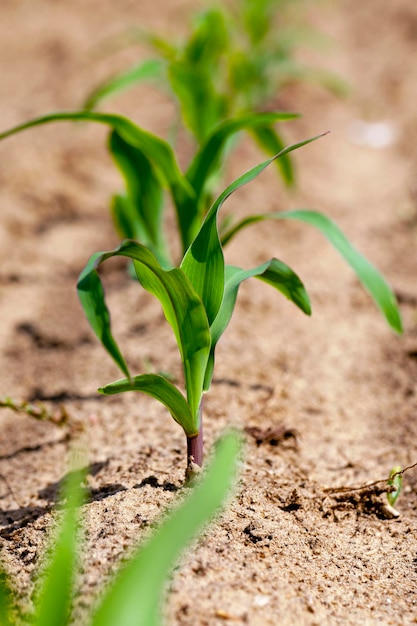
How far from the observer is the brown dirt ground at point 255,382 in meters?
1.01

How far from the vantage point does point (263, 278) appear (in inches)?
48.4

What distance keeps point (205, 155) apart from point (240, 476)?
0.78 m

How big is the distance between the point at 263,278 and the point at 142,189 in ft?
2.25

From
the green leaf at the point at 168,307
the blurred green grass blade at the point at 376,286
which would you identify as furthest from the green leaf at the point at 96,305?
the blurred green grass blade at the point at 376,286

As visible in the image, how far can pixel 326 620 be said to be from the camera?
3.00 feet

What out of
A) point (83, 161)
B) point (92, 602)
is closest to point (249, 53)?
point (83, 161)


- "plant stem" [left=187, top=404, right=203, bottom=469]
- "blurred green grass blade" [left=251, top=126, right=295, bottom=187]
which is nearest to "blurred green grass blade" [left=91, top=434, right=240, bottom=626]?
"plant stem" [left=187, top=404, right=203, bottom=469]

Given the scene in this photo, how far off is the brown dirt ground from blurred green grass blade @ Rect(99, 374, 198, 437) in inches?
Result: 4.5

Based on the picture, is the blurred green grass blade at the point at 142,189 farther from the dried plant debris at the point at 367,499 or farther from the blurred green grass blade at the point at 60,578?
the blurred green grass blade at the point at 60,578

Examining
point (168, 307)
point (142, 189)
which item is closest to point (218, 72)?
point (142, 189)

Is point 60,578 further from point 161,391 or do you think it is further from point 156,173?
point 156,173

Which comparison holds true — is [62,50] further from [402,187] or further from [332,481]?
[332,481]

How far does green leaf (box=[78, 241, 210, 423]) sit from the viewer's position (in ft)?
3.41

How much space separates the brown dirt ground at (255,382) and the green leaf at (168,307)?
0.66ft
